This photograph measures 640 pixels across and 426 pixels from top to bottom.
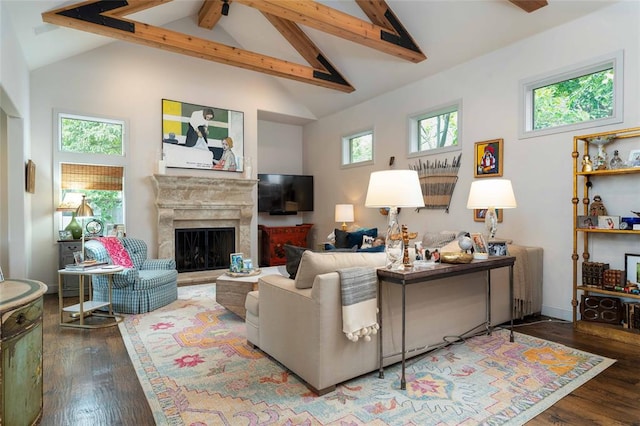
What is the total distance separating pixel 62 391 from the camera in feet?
7.50

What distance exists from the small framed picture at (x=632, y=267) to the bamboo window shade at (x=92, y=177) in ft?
21.6

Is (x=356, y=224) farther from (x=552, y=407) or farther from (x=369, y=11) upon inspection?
(x=552, y=407)

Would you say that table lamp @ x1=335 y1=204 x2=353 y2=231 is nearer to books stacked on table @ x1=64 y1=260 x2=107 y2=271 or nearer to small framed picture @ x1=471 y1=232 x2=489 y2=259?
small framed picture @ x1=471 y1=232 x2=489 y2=259

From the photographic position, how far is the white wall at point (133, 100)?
5.01 meters

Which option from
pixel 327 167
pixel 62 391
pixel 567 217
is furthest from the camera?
pixel 327 167

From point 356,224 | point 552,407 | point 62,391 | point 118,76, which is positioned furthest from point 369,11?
point 62,391

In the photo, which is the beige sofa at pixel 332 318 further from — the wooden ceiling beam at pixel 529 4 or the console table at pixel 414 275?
the wooden ceiling beam at pixel 529 4

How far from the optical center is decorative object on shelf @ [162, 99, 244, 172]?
19.6 ft

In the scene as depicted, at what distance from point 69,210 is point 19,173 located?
3.14ft

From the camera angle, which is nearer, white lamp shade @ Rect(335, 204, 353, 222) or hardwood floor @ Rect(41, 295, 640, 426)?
hardwood floor @ Rect(41, 295, 640, 426)

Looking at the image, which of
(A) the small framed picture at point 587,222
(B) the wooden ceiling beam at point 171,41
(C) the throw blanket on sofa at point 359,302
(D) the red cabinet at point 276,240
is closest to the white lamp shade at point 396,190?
(C) the throw blanket on sofa at point 359,302

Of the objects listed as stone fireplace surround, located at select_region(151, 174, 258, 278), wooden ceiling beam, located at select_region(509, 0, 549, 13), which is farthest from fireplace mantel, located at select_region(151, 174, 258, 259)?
wooden ceiling beam, located at select_region(509, 0, 549, 13)

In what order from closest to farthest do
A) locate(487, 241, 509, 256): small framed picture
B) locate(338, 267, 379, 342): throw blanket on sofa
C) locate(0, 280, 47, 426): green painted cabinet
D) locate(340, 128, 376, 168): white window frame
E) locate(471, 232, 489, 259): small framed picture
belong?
locate(0, 280, 47, 426): green painted cabinet < locate(338, 267, 379, 342): throw blanket on sofa < locate(471, 232, 489, 259): small framed picture < locate(487, 241, 509, 256): small framed picture < locate(340, 128, 376, 168): white window frame

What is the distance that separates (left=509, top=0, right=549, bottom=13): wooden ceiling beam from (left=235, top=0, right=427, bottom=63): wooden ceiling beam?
145 centimetres
